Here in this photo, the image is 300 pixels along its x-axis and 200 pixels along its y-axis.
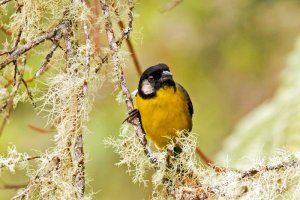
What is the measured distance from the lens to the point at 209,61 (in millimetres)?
5414

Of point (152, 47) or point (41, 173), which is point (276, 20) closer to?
point (152, 47)

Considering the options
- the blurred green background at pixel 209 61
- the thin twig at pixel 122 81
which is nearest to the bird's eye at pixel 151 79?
the thin twig at pixel 122 81

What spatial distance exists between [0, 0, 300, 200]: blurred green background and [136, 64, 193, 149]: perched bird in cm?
127

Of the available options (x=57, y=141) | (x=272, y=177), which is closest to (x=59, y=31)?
(x=57, y=141)

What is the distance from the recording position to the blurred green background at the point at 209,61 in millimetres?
4770

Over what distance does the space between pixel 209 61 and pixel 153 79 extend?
7.74 feet

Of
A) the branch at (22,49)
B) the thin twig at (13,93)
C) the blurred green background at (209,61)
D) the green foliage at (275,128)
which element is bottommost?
the thin twig at (13,93)

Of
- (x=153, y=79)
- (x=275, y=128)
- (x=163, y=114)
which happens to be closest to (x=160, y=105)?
(x=163, y=114)

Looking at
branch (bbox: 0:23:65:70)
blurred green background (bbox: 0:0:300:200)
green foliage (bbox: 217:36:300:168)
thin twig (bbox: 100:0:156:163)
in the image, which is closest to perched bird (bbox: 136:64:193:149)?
green foliage (bbox: 217:36:300:168)

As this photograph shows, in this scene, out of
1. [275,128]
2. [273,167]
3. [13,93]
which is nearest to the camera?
[273,167]

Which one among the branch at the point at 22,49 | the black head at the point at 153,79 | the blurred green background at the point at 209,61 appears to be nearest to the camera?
Answer: the branch at the point at 22,49

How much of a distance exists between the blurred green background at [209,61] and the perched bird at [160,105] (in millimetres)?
1270

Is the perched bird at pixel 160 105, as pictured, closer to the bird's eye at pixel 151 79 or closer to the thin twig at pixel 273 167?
the bird's eye at pixel 151 79

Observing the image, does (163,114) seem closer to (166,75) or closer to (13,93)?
(166,75)
